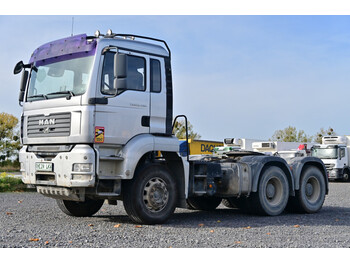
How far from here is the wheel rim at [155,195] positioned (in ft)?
28.7

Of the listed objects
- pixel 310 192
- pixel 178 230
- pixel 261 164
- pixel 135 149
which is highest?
pixel 135 149

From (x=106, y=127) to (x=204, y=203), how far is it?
4648mm

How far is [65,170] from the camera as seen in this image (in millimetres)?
8180

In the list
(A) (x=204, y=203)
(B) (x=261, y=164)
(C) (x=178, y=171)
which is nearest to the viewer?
(C) (x=178, y=171)

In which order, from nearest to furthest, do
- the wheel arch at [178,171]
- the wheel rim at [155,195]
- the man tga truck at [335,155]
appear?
the wheel rim at [155,195] → the wheel arch at [178,171] → the man tga truck at [335,155]

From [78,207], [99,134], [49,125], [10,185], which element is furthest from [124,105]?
[10,185]

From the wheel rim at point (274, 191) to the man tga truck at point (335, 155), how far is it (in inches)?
767

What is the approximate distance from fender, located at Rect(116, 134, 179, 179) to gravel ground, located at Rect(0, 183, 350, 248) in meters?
1.02

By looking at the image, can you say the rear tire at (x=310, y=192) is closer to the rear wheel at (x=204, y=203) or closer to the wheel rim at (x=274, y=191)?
the wheel rim at (x=274, y=191)

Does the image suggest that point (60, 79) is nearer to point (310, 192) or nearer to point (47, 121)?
point (47, 121)

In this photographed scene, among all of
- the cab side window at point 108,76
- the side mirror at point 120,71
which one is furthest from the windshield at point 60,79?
the side mirror at point 120,71

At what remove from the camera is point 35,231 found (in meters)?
7.93

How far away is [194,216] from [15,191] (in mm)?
8760

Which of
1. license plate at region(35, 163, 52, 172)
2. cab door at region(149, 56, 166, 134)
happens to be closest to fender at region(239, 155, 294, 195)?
cab door at region(149, 56, 166, 134)
